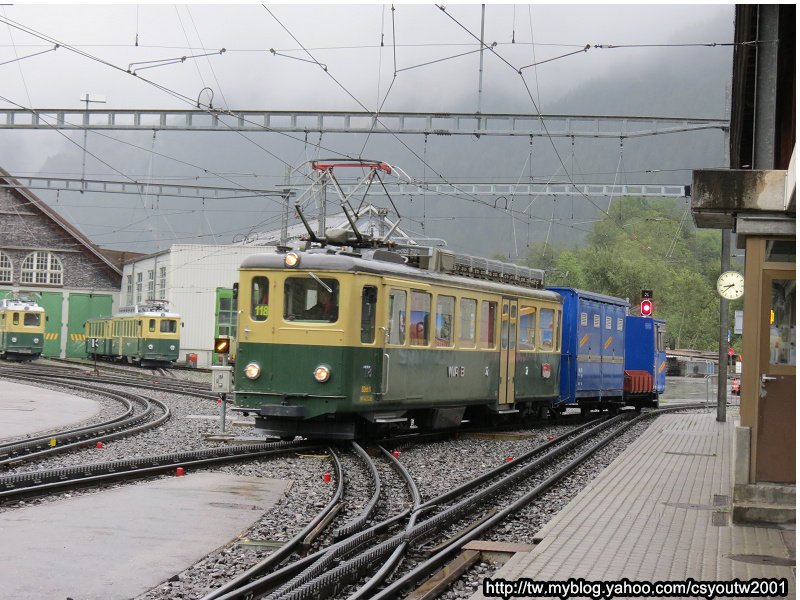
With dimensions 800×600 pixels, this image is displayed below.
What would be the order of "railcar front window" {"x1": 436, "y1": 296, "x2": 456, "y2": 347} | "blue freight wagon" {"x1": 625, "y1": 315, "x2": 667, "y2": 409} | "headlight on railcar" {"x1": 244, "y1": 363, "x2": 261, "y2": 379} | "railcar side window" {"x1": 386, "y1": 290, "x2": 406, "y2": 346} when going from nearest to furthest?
"headlight on railcar" {"x1": 244, "y1": 363, "x2": 261, "y2": 379}, "railcar side window" {"x1": 386, "y1": 290, "x2": 406, "y2": 346}, "railcar front window" {"x1": 436, "y1": 296, "x2": 456, "y2": 347}, "blue freight wagon" {"x1": 625, "y1": 315, "x2": 667, "y2": 409}

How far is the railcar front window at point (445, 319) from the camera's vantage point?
1752cm

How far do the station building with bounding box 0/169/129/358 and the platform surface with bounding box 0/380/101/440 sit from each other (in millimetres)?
35625

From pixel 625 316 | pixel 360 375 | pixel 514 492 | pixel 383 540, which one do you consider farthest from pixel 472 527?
pixel 625 316

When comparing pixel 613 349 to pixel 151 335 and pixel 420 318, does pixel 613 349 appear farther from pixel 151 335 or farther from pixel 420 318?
pixel 151 335

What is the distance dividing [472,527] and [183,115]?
20300 millimetres

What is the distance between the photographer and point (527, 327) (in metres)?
21.2

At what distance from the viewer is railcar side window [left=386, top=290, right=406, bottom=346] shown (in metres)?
16.1

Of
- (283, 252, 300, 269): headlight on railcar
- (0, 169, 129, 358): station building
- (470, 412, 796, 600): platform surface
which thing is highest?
(0, 169, 129, 358): station building

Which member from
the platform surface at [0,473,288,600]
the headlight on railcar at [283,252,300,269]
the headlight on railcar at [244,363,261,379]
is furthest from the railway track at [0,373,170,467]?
the headlight on railcar at [283,252,300,269]

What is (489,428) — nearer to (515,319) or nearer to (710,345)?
(515,319)

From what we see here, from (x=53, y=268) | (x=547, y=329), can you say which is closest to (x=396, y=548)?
(x=547, y=329)

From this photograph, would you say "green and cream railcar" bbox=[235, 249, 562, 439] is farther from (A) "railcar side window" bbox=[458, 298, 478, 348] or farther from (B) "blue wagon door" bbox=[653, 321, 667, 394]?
(B) "blue wagon door" bbox=[653, 321, 667, 394]

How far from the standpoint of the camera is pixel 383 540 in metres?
9.12

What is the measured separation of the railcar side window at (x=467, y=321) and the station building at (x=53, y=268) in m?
49.5
